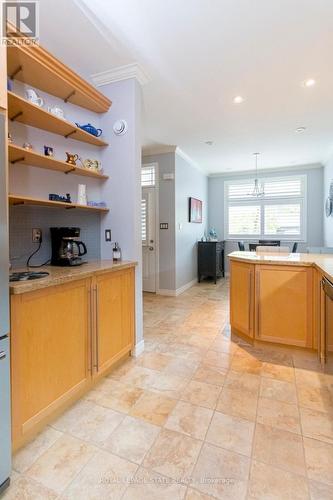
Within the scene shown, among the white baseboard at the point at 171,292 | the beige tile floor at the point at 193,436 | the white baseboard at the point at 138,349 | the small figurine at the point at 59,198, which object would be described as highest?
the small figurine at the point at 59,198

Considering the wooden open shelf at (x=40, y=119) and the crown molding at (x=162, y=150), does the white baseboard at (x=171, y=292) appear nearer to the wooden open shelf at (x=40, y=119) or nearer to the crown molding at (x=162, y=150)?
the crown molding at (x=162, y=150)

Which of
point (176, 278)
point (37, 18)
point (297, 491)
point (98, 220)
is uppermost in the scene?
point (37, 18)

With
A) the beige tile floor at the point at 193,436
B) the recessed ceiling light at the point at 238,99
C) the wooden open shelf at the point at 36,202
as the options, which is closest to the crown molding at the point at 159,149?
the recessed ceiling light at the point at 238,99

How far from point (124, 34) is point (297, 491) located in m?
3.12

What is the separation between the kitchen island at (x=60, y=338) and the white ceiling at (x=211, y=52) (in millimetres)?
1849

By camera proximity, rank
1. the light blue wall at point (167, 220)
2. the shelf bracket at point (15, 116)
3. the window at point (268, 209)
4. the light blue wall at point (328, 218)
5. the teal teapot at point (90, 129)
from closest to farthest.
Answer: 1. the shelf bracket at point (15, 116)
2. the teal teapot at point (90, 129)
3. the light blue wall at point (167, 220)
4. the light blue wall at point (328, 218)
5. the window at point (268, 209)

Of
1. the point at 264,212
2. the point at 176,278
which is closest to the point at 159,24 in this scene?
the point at 176,278

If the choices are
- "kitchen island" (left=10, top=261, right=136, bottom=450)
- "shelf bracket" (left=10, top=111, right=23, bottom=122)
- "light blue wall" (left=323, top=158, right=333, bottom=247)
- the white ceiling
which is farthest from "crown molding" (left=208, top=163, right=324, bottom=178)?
"shelf bracket" (left=10, top=111, right=23, bottom=122)

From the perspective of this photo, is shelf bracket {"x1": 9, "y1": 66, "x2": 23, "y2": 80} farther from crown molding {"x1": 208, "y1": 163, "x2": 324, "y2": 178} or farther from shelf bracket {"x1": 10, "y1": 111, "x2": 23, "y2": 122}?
crown molding {"x1": 208, "y1": 163, "x2": 324, "y2": 178}

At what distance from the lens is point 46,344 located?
1592mm

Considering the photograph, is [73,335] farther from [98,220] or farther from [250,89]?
[250,89]

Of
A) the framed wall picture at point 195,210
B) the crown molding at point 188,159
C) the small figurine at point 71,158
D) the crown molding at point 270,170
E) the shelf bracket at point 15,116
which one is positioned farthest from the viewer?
the crown molding at point 270,170

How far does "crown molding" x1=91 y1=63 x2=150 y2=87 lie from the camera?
246 centimetres

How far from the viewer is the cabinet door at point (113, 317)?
80.5 inches
